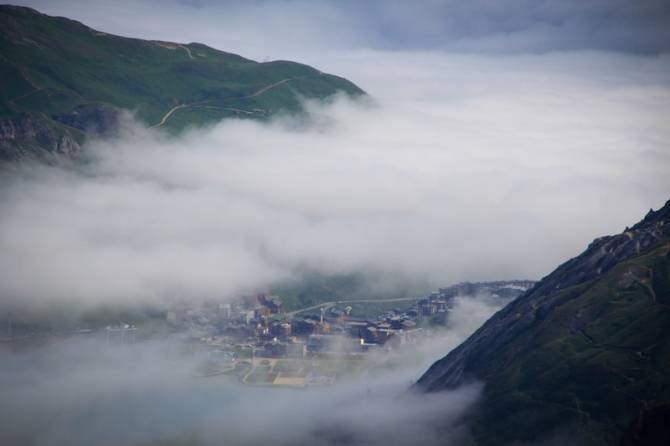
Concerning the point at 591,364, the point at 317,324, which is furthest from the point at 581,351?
the point at 317,324

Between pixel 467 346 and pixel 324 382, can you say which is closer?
pixel 467 346

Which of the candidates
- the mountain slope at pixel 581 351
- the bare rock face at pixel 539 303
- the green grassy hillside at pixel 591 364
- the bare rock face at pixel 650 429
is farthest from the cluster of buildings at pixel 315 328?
the bare rock face at pixel 650 429

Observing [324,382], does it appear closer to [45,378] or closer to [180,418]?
[180,418]

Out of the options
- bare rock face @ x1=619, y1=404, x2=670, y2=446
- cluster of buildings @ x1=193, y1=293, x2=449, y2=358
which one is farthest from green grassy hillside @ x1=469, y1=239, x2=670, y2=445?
cluster of buildings @ x1=193, y1=293, x2=449, y2=358

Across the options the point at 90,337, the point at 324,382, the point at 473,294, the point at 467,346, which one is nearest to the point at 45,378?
the point at 90,337

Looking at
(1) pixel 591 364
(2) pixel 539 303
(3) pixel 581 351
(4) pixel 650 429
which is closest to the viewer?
(4) pixel 650 429

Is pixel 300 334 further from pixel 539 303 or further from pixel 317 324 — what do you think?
pixel 539 303
